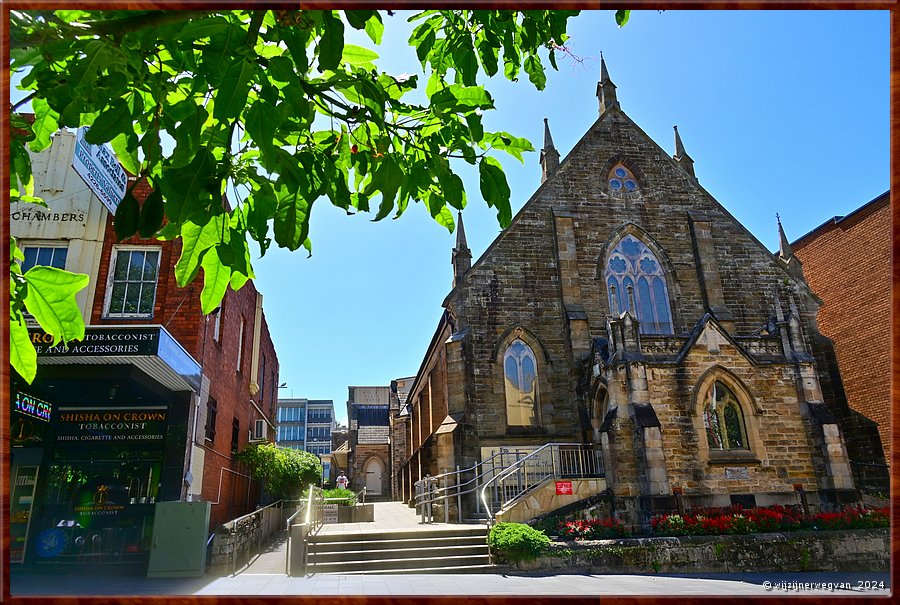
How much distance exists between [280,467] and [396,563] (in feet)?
31.4

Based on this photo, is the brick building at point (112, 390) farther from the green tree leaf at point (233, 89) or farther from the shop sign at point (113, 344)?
the green tree leaf at point (233, 89)

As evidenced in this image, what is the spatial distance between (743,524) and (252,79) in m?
15.2

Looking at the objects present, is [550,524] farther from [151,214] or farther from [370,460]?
[370,460]

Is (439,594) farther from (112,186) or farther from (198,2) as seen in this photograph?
(112,186)

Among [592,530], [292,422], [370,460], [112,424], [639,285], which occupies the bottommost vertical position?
[592,530]

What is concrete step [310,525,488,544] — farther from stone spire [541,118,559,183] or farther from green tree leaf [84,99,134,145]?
stone spire [541,118,559,183]

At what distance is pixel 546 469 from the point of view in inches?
701

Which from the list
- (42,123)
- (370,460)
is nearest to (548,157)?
(42,123)

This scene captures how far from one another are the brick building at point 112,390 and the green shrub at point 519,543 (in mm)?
7136

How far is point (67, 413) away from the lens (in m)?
13.6

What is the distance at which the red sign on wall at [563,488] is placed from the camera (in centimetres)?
1517

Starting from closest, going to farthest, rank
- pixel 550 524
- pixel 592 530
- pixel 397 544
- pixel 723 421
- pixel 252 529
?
pixel 397 544 < pixel 592 530 < pixel 550 524 < pixel 252 529 < pixel 723 421

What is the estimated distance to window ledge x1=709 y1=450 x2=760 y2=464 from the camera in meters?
15.9

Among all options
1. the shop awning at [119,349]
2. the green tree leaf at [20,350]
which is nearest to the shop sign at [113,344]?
the shop awning at [119,349]
